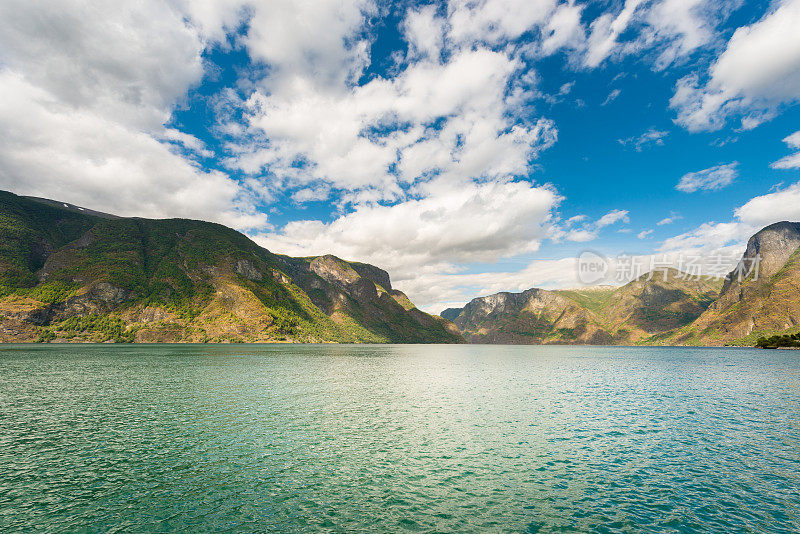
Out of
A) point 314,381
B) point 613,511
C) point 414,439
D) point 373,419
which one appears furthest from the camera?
point 314,381

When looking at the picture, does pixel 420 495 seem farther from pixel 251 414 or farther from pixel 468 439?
pixel 251 414

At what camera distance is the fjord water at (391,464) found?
2080 centimetres

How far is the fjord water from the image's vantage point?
20797 millimetres

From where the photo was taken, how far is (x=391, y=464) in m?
30.3

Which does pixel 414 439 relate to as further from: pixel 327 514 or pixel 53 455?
pixel 53 455

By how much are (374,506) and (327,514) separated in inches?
119

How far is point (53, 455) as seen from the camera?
30578mm

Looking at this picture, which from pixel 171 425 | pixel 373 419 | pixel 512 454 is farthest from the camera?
pixel 373 419

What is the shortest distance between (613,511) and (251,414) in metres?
43.0

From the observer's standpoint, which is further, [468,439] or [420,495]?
[468,439]

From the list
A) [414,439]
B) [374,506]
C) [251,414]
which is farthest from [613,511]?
[251,414]

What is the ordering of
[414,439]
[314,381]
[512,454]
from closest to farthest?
1. [512,454]
2. [414,439]
3. [314,381]

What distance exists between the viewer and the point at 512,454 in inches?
1315

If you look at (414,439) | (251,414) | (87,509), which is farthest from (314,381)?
(87,509)
